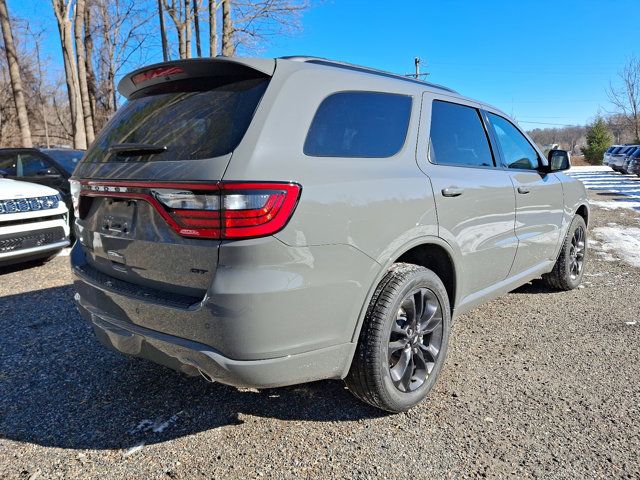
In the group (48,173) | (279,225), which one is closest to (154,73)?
(279,225)

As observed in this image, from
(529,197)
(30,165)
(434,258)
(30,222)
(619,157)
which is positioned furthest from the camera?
(619,157)

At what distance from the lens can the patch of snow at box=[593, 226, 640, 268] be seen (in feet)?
21.4

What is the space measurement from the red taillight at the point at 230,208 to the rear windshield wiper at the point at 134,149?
29 cm

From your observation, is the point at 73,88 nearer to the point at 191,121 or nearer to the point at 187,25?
the point at 187,25

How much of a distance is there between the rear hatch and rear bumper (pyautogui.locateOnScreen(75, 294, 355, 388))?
23cm

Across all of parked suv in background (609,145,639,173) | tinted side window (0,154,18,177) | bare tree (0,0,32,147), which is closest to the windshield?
tinted side window (0,154,18,177)

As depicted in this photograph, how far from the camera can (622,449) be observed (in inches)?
89.1

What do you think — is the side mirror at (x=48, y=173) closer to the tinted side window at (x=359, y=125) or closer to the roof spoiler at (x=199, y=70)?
the roof spoiler at (x=199, y=70)

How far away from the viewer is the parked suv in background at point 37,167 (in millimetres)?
6934

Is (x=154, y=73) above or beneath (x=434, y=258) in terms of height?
above

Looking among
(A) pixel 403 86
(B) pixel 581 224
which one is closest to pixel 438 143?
(A) pixel 403 86

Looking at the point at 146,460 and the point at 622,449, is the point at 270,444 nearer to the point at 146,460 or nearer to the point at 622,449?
the point at 146,460

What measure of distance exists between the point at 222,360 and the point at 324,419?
0.89 metres

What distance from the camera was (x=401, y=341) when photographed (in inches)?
99.0
